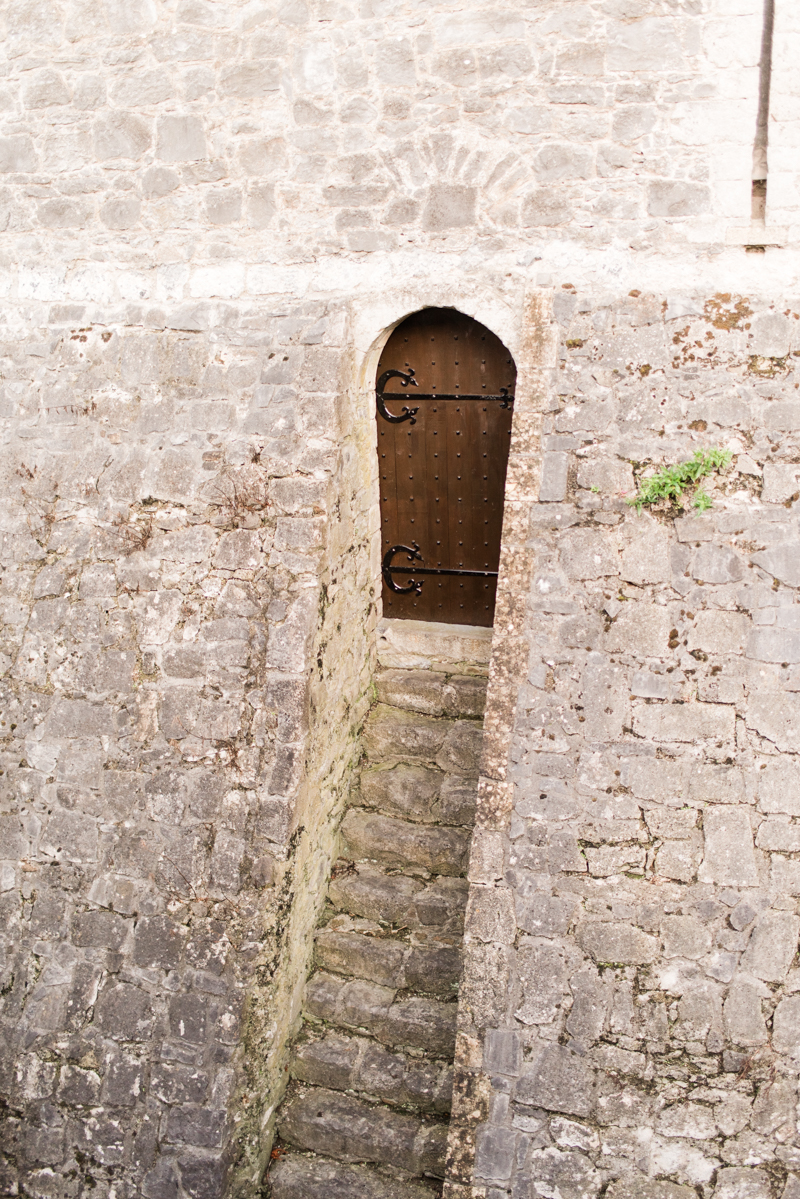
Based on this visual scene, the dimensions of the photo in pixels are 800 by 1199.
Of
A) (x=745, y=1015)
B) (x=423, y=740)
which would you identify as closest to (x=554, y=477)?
(x=423, y=740)

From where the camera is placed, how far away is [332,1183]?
377cm

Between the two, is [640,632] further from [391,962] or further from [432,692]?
[391,962]

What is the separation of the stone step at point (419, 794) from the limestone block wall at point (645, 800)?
86 cm

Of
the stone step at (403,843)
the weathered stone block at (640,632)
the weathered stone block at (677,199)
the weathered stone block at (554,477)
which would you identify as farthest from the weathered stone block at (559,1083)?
the weathered stone block at (677,199)

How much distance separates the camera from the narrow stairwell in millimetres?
3814

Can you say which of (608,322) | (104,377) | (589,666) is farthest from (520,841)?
(104,377)

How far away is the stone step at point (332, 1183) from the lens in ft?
12.1

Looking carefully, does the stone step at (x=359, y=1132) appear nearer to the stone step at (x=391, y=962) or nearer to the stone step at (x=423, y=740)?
the stone step at (x=391, y=962)

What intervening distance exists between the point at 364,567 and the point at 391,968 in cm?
204

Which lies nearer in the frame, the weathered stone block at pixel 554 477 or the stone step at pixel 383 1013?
the weathered stone block at pixel 554 477

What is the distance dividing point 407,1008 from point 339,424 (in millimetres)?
2742

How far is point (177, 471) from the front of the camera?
4.43m

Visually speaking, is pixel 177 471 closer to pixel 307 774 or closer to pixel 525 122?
pixel 307 774

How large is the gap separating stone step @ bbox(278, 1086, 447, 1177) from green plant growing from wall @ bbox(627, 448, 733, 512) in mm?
2810
